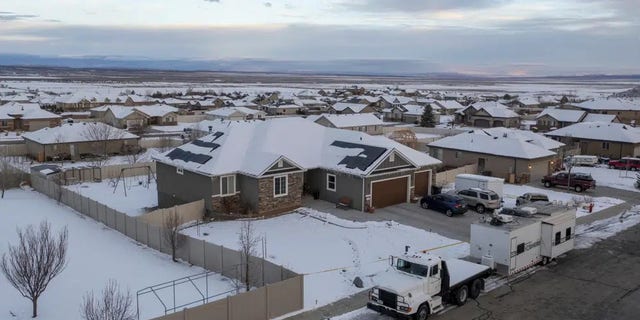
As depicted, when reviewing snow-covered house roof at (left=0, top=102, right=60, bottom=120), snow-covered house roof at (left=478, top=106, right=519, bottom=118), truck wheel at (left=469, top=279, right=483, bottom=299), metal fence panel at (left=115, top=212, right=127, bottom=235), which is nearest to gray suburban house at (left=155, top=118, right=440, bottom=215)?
metal fence panel at (left=115, top=212, right=127, bottom=235)

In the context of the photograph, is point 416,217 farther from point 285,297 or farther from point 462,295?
point 285,297

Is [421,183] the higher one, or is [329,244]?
[421,183]

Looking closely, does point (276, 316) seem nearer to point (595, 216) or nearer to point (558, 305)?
point (558, 305)

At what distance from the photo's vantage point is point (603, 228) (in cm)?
3244

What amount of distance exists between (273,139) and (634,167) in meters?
34.8

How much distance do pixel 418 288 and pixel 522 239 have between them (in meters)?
7.04

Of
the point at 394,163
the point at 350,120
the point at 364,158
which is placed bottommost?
the point at 394,163

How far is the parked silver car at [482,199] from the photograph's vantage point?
35.5 m

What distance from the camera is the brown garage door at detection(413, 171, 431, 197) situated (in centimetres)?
3909

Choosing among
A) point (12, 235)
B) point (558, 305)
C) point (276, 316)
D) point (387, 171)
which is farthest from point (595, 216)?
point (12, 235)

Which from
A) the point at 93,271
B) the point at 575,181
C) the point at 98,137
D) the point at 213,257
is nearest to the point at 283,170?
the point at 213,257

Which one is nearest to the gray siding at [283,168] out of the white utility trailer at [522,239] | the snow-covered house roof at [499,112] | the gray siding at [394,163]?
the gray siding at [394,163]

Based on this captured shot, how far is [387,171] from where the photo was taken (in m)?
36.3

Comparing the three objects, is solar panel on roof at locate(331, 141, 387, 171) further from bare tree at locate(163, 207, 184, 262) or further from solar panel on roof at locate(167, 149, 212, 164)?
bare tree at locate(163, 207, 184, 262)
